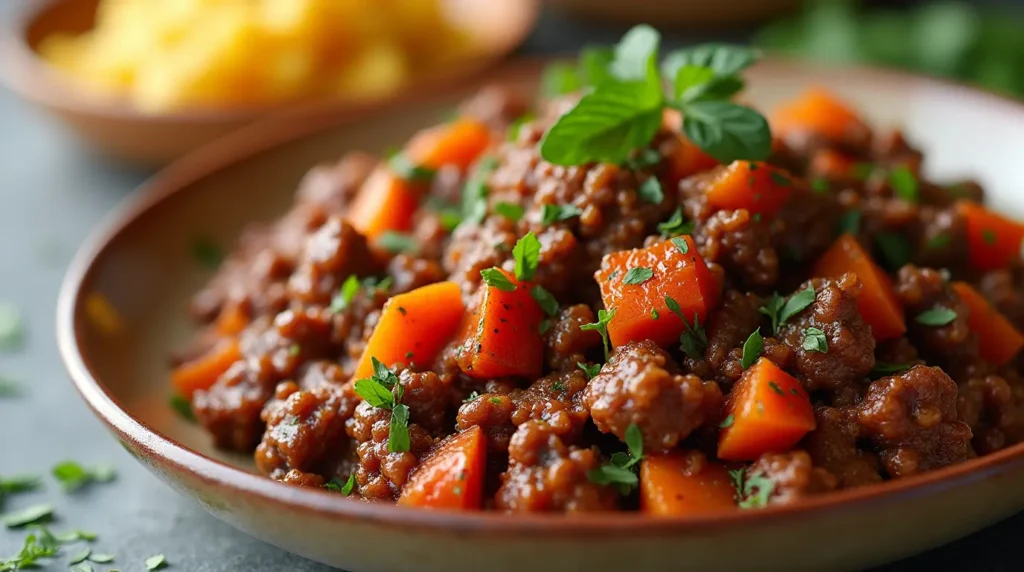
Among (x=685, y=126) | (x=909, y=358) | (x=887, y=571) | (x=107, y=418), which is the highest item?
(x=685, y=126)

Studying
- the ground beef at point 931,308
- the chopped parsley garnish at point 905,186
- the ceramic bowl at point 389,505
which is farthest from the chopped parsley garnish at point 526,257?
the chopped parsley garnish at point 905,186

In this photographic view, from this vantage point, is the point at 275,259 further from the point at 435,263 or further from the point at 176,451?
the point at 176,451

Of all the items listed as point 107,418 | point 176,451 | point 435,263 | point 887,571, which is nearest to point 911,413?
point 887,571

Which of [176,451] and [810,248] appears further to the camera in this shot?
[810,248]

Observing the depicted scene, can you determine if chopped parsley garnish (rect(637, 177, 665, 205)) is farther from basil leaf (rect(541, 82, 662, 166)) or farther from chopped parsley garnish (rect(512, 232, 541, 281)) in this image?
chopped parsley garnish (rect(512, 232, 541, 281))

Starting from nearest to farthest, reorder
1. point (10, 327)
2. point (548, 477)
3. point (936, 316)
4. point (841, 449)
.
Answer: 1. point (548, 477)
2. point (841, 449)
3. point (936, 316)
4. point (10, 327)

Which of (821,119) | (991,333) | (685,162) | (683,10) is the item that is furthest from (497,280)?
(683,10)

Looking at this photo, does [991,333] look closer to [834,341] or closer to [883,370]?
[883,370]
